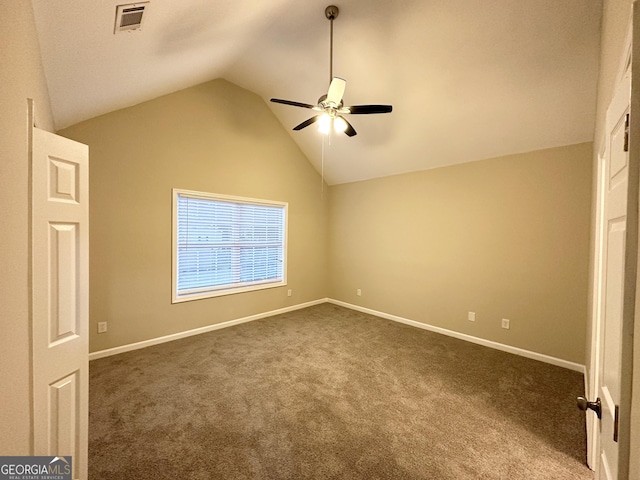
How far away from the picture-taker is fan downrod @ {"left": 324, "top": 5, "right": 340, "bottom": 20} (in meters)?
2.37

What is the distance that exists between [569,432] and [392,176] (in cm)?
357

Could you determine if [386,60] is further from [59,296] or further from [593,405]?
[59,296]

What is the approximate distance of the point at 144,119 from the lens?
318 centimetres

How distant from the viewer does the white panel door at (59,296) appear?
115 centimetres

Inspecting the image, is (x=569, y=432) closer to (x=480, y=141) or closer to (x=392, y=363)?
(x=392, y=363)

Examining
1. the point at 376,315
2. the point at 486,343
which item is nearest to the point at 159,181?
the point at 376,315

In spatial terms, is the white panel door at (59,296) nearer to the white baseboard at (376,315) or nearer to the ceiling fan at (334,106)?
the ceiling fan at (334,106)

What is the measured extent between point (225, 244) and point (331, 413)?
2822 mm

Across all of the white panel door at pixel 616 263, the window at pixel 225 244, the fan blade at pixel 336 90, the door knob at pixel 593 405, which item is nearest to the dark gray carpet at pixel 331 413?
the window at pixel 225 244

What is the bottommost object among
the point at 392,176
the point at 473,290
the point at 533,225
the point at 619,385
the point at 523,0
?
the point at 473,290

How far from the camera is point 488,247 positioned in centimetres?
343

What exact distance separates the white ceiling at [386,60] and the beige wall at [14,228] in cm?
53

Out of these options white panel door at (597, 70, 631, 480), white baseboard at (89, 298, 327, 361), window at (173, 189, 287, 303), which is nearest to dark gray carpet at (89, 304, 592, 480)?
white baseboard at (89, 298, 327, 361)

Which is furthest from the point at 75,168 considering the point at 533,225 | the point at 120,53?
the point at 533,225
